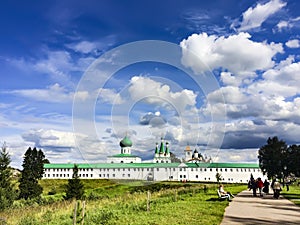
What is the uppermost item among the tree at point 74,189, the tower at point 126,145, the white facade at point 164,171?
the tower at point 126,145

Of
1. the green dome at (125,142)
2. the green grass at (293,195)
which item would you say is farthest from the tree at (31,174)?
the green dome at (125,142)

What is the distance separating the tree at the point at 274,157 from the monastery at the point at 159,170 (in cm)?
5026

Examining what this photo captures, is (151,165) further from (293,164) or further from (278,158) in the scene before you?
(293,164)

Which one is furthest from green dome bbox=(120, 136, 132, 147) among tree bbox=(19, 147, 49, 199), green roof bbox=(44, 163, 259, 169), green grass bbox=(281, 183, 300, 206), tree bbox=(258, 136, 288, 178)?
green grass bbox=(281, 183, 300, 206)

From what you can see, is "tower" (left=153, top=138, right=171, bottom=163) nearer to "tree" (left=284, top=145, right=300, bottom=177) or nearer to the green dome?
the green dome

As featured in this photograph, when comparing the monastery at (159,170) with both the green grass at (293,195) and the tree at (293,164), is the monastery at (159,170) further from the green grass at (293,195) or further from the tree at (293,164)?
the green grass at (293,195)

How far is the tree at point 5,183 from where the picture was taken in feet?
127

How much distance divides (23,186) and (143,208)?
47.0 m

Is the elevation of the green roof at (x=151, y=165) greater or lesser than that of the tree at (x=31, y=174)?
greater

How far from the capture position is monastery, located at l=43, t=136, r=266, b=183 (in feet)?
392

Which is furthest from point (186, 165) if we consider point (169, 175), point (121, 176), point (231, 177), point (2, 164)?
point (2, 164)

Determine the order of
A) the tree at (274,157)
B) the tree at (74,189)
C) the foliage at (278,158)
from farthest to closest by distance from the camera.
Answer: the tree at (274,157)
the foliage at (278,158)
the tree at (74,189)

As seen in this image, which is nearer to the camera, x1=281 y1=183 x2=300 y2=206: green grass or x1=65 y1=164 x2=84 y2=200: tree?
x1=281 y1=183 x2=300 y2=206: green grass

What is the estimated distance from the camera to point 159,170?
404ft
